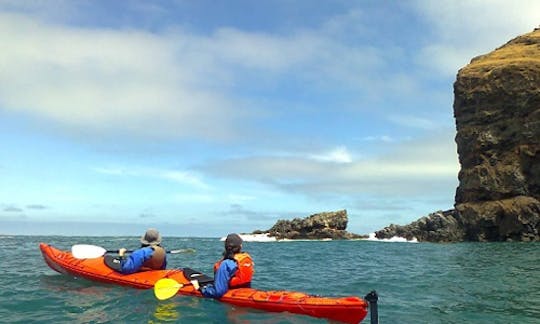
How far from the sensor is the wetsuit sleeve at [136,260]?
39.5ft

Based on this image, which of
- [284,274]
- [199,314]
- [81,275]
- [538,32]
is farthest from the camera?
[538,32]

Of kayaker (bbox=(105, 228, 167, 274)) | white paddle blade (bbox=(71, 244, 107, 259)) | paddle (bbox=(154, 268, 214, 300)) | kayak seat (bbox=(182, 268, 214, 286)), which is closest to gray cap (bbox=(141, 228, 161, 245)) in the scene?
kayaker (bbox=(105, 228, 167, 274))

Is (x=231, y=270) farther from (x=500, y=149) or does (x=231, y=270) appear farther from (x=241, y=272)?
(x=500, y=149)

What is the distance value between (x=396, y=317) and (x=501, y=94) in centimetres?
5356

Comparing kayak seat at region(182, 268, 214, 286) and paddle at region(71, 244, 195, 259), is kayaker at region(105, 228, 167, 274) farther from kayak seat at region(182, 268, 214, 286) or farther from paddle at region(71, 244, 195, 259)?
paddle at region(71, 244, 195, 259)

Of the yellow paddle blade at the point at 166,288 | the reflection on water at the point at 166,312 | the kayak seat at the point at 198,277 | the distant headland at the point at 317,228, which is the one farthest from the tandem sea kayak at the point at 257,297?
the distant headland at the point at 317,228

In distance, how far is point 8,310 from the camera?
1017cm

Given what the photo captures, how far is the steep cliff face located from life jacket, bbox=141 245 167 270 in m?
46.6

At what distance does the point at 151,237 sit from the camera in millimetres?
12000

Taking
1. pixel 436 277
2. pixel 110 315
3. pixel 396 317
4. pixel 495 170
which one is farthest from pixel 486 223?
pixel 110 315

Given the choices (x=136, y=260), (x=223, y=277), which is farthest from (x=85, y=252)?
(x=223, y=277)

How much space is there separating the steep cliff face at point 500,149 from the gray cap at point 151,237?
4687cm

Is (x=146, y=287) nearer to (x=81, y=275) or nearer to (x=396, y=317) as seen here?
(x=81, y=275)

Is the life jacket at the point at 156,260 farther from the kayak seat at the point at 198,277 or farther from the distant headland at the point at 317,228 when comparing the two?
the distant headland at the point at 317,228
